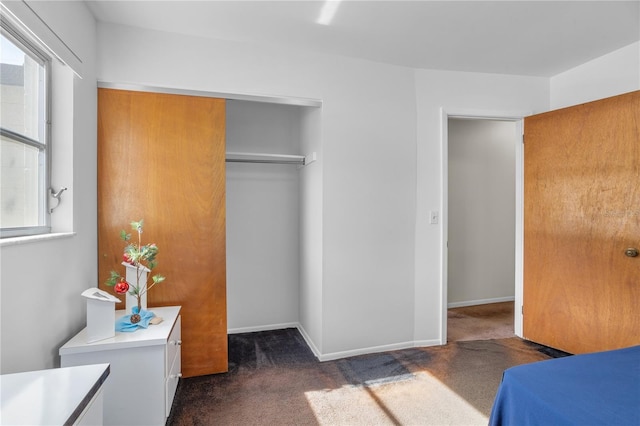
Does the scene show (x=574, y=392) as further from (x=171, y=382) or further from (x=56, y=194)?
(x=56, y=194)

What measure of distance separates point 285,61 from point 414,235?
6.05ft

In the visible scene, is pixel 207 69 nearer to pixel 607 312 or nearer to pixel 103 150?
pixel 103 150

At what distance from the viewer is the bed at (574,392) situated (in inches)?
41.1

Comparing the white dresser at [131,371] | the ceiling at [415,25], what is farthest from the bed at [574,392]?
the ceiling at [415,25]

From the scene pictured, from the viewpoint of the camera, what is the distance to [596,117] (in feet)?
8.75

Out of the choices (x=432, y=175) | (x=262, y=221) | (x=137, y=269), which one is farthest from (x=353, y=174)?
(x=137, y=269)

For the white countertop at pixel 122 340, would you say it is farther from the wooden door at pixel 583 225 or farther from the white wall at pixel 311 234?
the wooden door at pixel 583 225

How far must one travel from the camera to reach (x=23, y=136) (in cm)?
160

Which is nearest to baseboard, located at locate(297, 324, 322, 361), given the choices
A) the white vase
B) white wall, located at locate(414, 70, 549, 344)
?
white wall, located at locate(414, 70, 549, 344)

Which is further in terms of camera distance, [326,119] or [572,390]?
[326,119]

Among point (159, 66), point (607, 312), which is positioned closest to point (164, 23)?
point (159, 66)

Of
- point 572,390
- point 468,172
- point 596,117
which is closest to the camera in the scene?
point 572,390

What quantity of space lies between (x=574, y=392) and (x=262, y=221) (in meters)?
2.81

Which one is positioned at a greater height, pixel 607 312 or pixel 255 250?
pixel 255 250
